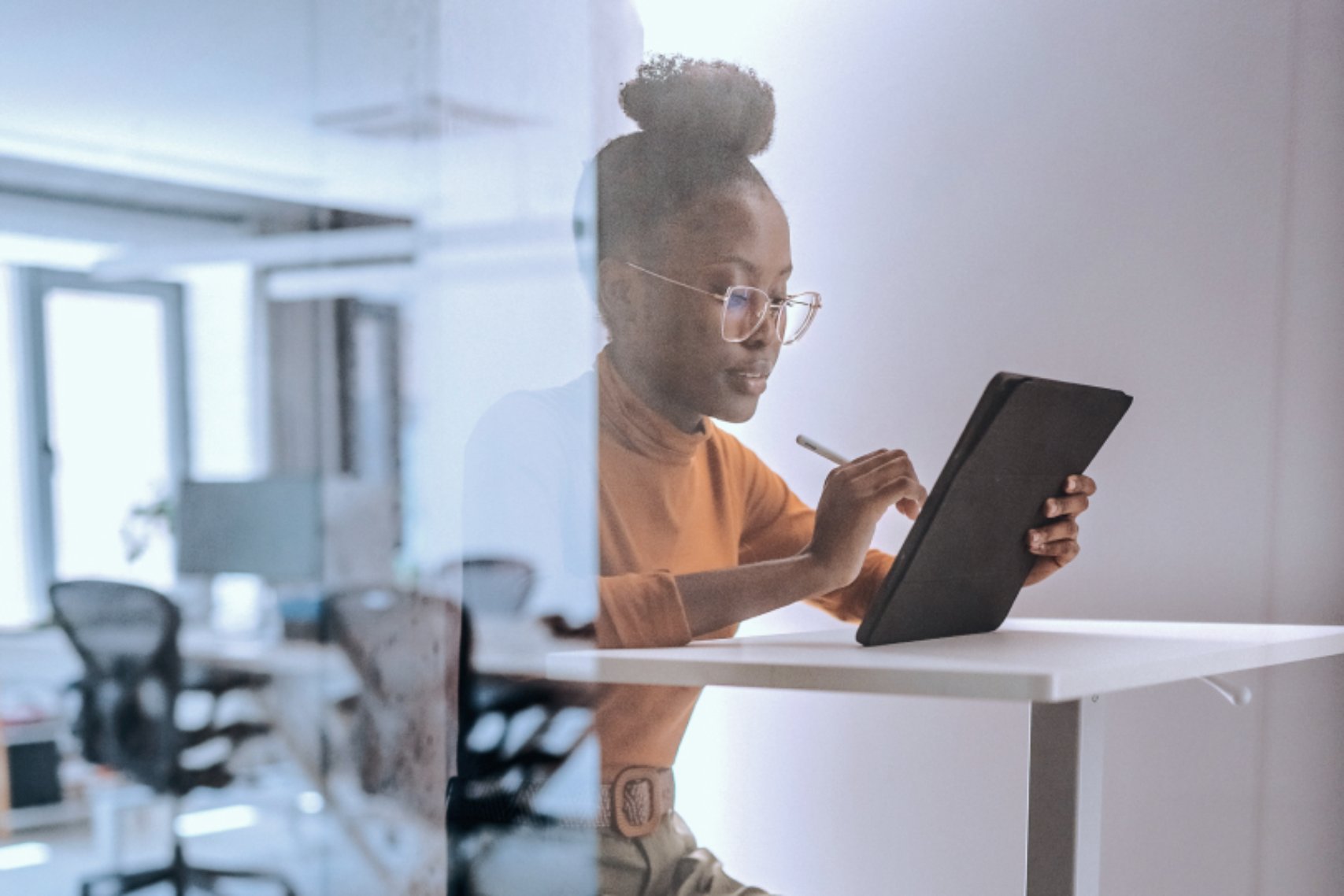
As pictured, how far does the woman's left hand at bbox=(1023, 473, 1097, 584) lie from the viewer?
4.04 feet

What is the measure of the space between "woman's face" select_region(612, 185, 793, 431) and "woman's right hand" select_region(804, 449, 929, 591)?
1.02 feet

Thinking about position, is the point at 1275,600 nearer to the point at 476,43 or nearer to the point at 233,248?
the point at 476,43

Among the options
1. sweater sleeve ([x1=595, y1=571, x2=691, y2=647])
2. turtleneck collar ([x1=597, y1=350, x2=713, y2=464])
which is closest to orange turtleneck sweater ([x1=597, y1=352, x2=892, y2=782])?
turtleneck collar ([x1=597, y1=350, x2=713, y2=464])

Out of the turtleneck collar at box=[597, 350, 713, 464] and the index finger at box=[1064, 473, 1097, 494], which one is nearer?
the index finger at box=[1064, 473, 1097, 494]

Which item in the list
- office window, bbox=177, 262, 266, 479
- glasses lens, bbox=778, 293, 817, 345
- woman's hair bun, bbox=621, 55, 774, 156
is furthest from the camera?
glasses lens, bbox=778, 293, 817, 345

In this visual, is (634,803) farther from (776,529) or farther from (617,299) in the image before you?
(617,299)

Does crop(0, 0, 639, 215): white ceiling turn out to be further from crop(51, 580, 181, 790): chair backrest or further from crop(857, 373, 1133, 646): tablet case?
crop(857, 373, 1133, 646): tablet case

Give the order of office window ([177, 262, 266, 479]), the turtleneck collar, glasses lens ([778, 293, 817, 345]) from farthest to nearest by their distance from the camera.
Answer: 1. glasses lens ([778, 293, 817, 345])
2. the turtleneck collar
3. office window ([177, 262, 266, 479])

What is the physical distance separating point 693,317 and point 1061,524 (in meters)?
0.59

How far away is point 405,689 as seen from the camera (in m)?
1.56

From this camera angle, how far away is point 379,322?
153 cm

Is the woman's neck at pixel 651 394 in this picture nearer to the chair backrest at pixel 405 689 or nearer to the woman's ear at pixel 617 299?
the woman's ear at pixel 617 299

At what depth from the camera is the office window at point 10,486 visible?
0.97m

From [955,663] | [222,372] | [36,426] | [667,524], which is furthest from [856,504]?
[36,426]
